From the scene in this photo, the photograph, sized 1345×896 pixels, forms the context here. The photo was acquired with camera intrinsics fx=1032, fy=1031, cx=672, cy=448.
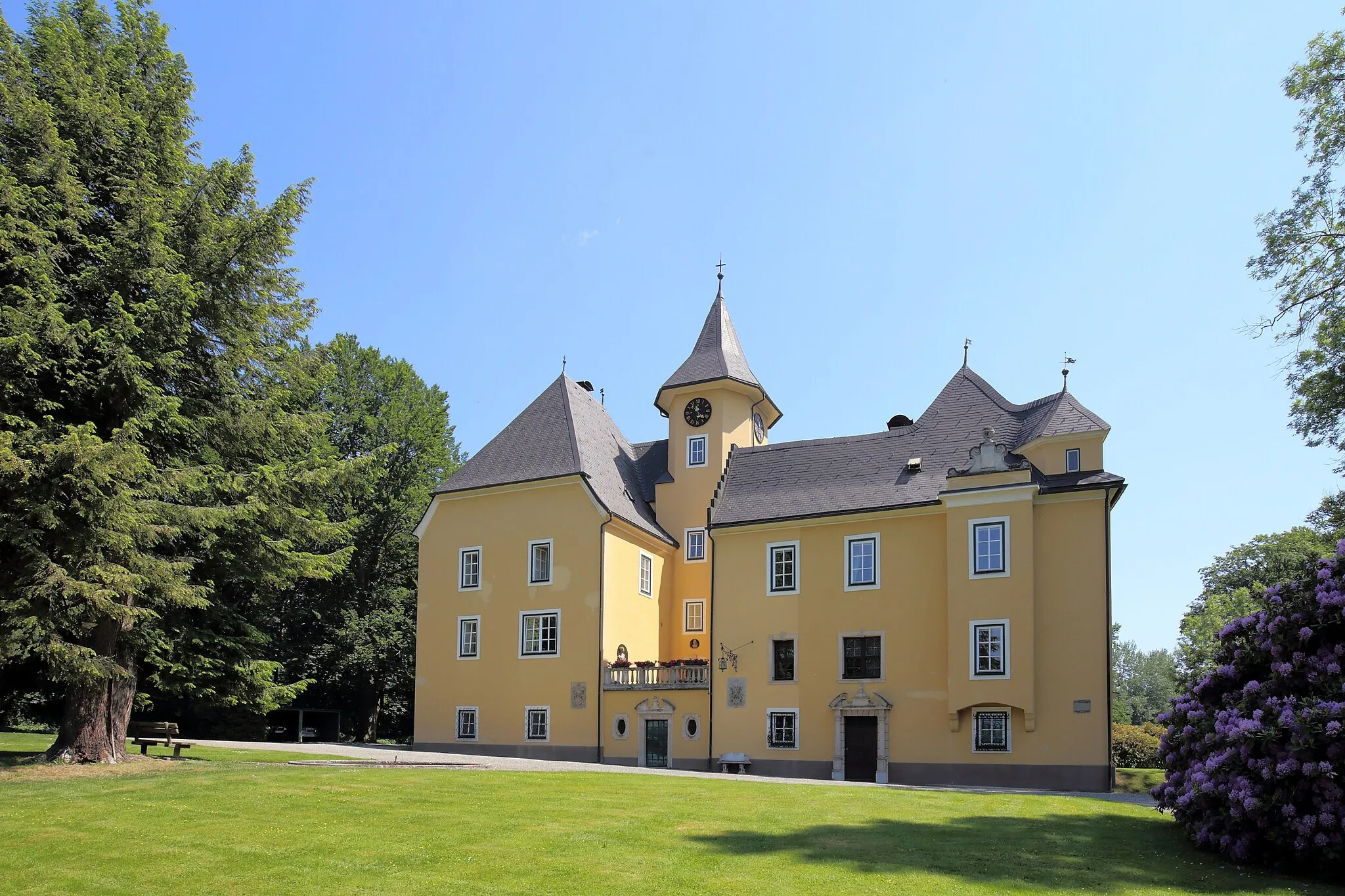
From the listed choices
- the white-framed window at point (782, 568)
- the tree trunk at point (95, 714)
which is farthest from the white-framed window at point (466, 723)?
the tree trunk at point (95, 714)

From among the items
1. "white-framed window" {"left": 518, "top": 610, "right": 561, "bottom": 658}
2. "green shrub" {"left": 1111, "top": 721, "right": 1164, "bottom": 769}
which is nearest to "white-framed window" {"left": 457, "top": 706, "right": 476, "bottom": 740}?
"white-framed window" {"left": 518, "top": 610, "right": 561, "bottom": 658}

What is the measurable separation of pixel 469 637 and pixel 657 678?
685cm

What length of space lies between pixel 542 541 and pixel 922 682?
12.8 metres

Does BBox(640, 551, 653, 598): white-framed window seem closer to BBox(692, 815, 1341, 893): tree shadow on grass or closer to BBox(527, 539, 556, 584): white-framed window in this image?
BBox(527, 539, 556, 584): white-framed window

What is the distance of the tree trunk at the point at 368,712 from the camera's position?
4362 centimetres

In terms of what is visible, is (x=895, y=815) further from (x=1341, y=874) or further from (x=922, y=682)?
(x=922, y=682)


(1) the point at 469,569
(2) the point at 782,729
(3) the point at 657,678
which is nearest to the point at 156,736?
(1) the point at 469,569

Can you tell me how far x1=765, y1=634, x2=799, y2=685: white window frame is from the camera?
98.8 ft

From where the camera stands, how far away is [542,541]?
33781mm

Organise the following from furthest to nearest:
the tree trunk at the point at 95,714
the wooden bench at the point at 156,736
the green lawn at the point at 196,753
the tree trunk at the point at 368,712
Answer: the tree trunk at the point at 368,712 → the wooden bench at the point at 156,736 → the green lawn at the point at 196,753 → the tree trunk at the point at 95,714

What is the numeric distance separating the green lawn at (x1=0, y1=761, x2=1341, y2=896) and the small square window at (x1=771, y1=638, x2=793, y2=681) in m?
12.4

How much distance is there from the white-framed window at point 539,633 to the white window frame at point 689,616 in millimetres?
5258

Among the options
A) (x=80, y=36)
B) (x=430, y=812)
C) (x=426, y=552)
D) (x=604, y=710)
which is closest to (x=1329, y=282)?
(x=430, y=812)

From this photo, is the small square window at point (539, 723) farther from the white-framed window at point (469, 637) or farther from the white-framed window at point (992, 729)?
the white-framed window at point (992, 729)
